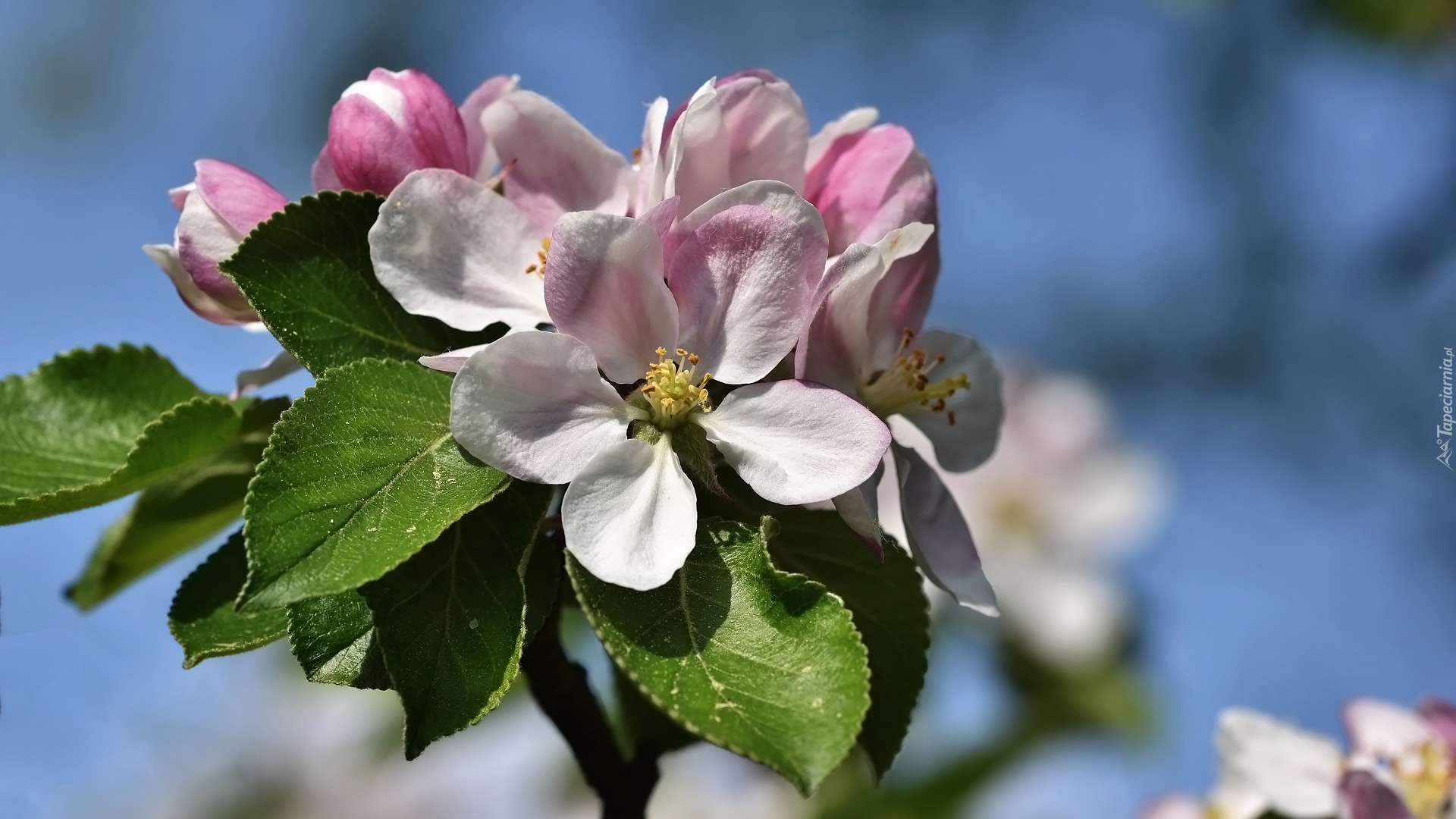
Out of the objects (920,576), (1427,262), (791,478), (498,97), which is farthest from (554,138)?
(1427,262)

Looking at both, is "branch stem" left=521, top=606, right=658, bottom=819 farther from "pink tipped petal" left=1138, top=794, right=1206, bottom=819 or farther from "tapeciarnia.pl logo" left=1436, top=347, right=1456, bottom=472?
"tapeciarnia.pl logo" left=1436, top=347, right=1456, bottom=472

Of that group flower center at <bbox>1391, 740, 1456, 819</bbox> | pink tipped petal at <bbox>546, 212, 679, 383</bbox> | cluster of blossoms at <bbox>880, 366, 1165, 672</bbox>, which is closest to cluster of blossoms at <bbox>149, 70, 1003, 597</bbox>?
pink tipped petal at <bbox>546, 212, 679, 383</bbox>

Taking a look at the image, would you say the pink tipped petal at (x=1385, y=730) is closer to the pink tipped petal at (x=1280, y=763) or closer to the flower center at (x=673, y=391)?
the pink tipped petal at (x=1280, y=763)

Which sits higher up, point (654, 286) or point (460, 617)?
point (654, 286)

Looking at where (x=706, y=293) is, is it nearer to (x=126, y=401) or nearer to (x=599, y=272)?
(x=599, y=272)

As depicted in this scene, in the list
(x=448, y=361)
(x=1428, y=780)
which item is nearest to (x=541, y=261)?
(x=448, y=361)

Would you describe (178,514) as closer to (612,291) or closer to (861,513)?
(612,291)

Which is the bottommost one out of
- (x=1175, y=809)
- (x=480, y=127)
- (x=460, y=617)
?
(x=1175, y=809)
